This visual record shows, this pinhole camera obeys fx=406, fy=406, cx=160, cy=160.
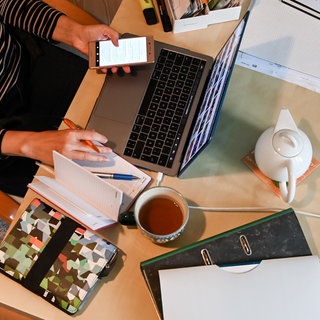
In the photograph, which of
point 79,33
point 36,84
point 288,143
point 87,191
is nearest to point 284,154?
point 288,143

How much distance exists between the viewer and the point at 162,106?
95 centimetres

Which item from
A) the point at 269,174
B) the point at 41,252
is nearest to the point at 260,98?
the point at 269,174

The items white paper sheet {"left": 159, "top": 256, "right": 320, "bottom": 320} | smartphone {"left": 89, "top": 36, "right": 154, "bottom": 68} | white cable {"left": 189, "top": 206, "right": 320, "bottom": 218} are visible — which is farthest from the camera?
smartphone {"left": 89, "top": 36, "right": 154, "bottom": 68}

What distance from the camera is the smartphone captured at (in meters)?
0.97


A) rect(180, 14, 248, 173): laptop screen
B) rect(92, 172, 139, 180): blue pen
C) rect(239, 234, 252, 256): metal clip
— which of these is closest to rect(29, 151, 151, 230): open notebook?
rect(92, 172, 139, 180): blue pen

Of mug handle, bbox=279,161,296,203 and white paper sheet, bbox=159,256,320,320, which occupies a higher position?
mug handle, bbox=279,161,296,203

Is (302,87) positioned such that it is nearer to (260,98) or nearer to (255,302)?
(260,98)

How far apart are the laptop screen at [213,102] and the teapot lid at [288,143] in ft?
0.44

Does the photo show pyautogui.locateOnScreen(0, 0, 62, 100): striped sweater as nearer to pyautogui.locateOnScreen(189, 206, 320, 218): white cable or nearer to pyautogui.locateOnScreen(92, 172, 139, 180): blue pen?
pyautogui.locateOnScreen(92, 172, 139, 180): blue pen

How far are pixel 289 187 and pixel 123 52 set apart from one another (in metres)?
0.50

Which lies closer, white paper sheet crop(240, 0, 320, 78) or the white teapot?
the white teapot

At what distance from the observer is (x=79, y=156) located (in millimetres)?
889

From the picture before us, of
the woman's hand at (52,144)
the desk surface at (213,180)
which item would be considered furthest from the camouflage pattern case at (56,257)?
the woman's hand at (52,144)

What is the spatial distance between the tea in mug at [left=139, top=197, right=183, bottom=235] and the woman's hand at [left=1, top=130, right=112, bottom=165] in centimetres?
15
